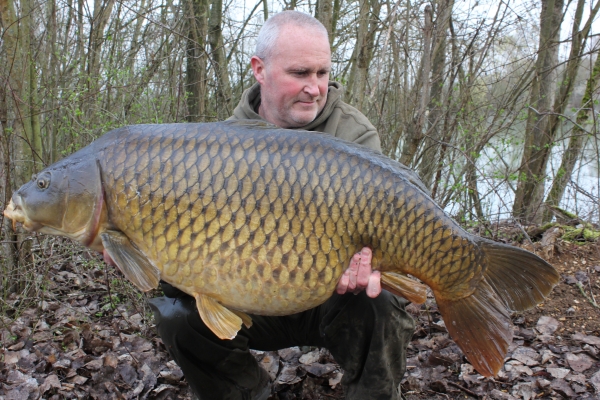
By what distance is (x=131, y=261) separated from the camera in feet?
4.76

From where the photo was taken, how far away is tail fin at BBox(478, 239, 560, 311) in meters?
1.50

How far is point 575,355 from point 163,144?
5.84 feet

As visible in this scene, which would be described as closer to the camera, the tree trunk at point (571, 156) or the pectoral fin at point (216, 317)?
the pectoral fin at point (216, 317)

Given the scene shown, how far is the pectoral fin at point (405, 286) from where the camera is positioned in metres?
1.55

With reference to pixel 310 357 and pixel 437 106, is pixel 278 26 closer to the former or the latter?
pixel 310 357

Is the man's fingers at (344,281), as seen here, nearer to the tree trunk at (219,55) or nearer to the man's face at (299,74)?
the man's face at (299,74)

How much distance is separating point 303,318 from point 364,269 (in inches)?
18.1

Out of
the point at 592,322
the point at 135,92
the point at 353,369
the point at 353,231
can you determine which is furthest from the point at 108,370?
the point at 135,92

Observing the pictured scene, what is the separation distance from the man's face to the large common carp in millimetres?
540

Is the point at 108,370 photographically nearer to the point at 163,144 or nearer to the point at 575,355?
the point at 163,144

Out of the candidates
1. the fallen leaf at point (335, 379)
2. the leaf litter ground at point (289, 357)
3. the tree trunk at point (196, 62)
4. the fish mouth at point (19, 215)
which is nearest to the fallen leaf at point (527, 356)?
the leaf litter ground at point (289, 357)

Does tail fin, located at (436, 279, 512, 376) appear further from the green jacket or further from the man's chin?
the man's chin

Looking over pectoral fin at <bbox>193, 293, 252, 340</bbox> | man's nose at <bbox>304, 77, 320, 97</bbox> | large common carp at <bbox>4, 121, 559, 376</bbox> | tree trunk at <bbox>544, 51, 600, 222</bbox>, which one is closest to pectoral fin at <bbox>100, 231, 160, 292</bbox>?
large common carp at <bbox>4, 121, 559, 376</bbox>

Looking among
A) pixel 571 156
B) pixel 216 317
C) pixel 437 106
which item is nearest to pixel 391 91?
pixel 437 106
